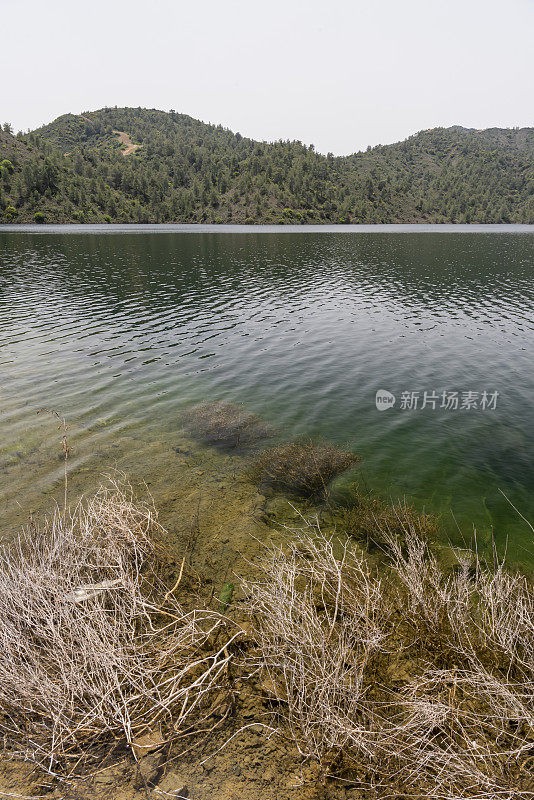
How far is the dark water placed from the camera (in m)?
15.8

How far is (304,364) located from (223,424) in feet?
36.1

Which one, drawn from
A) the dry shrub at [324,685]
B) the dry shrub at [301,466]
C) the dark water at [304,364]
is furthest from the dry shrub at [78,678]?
the dark water at [304,364]

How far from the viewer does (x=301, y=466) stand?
15352 mm

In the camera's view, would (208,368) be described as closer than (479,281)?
Yes

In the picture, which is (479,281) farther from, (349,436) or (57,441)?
(57,441)

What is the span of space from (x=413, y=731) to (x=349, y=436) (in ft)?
43.6

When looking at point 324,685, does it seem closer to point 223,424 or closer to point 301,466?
point 301,466

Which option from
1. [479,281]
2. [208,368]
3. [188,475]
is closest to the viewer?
[188,475]

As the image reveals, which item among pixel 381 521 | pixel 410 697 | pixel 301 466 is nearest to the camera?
pixel 410 697

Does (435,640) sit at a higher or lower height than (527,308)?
lower

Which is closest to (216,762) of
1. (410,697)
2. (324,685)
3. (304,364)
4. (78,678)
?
(324,685)

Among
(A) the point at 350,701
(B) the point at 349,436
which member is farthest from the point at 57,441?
(A) the point at 350,701

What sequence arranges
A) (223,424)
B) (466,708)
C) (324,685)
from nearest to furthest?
1. (324,685)
2. (466,708)
3. (223,424)

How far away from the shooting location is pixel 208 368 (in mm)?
27062
